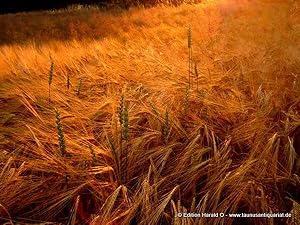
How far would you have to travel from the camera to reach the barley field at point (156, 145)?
3.59ft

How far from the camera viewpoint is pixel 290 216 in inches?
41.3

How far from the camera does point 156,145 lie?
1391 mm

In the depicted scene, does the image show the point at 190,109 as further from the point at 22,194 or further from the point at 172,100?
the point at 22,194

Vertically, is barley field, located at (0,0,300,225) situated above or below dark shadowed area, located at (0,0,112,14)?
below

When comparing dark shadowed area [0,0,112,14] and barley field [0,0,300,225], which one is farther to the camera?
dark shadowed area [0,0,112,14]

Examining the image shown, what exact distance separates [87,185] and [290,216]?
598 mm

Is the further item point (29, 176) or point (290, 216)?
point (29, 176)

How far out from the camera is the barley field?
1094 millimetres

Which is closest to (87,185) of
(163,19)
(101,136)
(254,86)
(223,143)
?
(101,136)

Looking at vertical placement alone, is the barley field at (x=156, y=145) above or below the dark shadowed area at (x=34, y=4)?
below

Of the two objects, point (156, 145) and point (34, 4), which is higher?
point (34, 4)

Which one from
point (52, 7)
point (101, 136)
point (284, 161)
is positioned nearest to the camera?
point (284, 161)

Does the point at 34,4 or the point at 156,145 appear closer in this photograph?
the point at 156,145

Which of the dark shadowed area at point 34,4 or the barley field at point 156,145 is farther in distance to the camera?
the dark shadowed area at point 34,4
